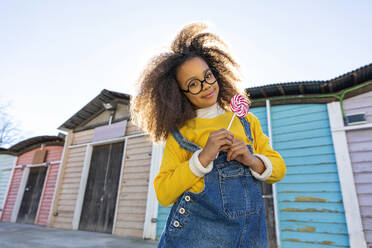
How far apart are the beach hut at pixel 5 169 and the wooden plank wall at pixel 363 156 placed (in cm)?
1335

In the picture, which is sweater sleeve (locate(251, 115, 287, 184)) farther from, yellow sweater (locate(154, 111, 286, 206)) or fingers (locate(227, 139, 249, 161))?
fingers (locate(227, 139, 249, 161))

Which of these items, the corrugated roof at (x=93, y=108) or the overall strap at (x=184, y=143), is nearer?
the overall strap at (x=184, y=143)

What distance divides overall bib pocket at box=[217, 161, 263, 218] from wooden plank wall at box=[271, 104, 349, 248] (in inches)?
141

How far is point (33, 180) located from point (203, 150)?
1149 centimetres

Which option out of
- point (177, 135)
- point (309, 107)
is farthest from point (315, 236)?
point (177, 135)

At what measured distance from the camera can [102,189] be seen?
23.0 ft

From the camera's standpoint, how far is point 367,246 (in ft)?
11.7

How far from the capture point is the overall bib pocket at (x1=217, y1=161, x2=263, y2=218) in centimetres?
108

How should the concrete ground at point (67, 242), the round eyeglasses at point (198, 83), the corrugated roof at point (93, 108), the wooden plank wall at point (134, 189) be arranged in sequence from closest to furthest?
1. the round eyeglasses at point (198, 83)
2. the concrete ground at point (67, 242)
3. the wooden plank wall at point (134, 189)
4. the corrugated roof at point (93, 108)

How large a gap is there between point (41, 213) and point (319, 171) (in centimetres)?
978

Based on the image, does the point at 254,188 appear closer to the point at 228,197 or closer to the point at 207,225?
the point at 228,197

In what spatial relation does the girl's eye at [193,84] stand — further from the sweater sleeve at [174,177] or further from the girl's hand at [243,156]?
the girl's hand at [243,156]

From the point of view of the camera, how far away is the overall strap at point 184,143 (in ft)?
4.09

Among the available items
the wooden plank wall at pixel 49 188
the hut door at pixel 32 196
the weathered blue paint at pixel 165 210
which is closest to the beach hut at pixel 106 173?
the weathered blue paint at pixel 165 210
